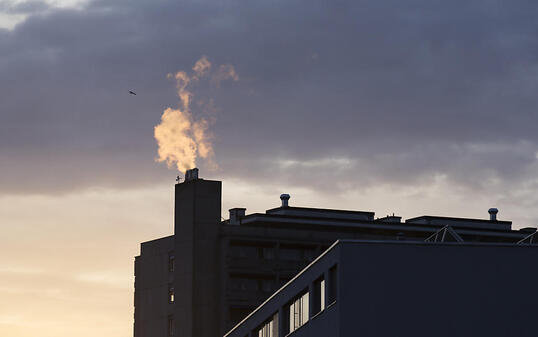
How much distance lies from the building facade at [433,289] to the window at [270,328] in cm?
1797

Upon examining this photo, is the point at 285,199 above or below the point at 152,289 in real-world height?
above

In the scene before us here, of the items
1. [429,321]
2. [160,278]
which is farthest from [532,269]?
[160,278]

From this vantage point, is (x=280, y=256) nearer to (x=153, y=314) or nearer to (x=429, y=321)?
(x=153, y=314)

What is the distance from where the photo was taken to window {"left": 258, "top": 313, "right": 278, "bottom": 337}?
278ft

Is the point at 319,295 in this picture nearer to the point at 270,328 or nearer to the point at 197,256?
the point at 270,328

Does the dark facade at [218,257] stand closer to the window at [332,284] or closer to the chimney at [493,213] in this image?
the chimney at [493,213]

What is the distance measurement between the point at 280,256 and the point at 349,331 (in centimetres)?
8508

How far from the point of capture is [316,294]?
73188 millimetres

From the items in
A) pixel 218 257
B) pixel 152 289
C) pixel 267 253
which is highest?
pixel 267 253

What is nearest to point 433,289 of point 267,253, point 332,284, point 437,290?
point 437,290

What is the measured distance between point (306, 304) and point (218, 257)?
6762cm

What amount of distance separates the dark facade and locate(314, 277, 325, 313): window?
6594 cm

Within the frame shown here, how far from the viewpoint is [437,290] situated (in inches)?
2579

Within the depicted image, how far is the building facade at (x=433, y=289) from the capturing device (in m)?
64.8
